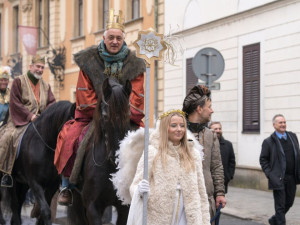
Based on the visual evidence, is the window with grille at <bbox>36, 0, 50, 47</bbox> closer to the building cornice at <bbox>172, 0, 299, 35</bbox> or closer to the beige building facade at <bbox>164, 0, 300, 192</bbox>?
the building cornice at <bbox>172, 0, 299, 35</bbox>

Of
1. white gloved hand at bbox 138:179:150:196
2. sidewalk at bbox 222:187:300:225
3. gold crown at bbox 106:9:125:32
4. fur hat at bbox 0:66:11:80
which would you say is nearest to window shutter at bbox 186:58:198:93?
sidewalk at bbox 222:187:300:225

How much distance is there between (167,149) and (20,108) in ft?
13.6

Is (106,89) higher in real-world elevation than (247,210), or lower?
higher

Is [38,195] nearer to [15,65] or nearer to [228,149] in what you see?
[228,149]

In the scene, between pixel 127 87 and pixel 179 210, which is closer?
pixel 179 210

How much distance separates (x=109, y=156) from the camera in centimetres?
609

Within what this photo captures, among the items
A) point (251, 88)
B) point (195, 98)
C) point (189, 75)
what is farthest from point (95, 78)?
point (189, 75)

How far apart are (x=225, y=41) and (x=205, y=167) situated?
37.6 ft

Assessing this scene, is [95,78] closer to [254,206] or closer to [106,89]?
[106,89]

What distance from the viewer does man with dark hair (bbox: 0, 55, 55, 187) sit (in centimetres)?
878

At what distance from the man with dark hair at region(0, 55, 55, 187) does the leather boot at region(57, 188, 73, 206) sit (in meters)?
1.97

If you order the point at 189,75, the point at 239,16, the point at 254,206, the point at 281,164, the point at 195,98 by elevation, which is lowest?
the point at 254,206

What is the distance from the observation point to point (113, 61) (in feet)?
23.2

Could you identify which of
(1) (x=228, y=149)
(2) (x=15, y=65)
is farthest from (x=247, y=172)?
(2) (x=15, y=65)
